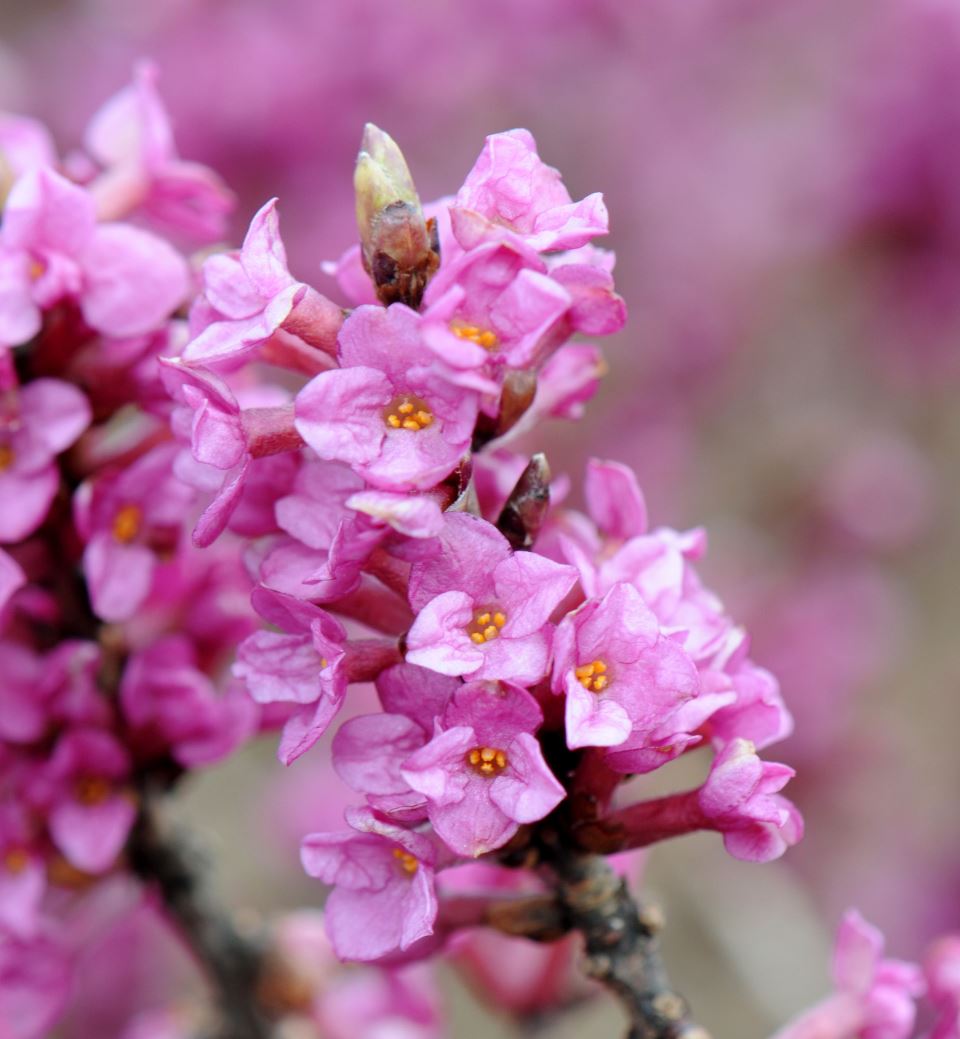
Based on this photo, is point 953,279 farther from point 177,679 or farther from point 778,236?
point 177,679

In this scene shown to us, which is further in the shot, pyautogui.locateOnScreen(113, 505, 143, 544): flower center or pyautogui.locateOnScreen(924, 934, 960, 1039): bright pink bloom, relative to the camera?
pyautogui.locateOnScreen(113, 505, 143, 544): flower center

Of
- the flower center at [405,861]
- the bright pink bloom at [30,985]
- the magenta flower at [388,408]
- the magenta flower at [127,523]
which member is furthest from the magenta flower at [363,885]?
the bright pink bloom at [30,985]

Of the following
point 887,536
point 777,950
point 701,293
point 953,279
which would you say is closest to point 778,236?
point 701,293

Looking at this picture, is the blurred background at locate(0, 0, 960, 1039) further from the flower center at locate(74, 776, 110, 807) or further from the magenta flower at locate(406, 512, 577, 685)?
Result: the magenta flower at locate(406, 512, 577, 685)

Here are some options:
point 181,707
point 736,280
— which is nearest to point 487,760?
point 181,707

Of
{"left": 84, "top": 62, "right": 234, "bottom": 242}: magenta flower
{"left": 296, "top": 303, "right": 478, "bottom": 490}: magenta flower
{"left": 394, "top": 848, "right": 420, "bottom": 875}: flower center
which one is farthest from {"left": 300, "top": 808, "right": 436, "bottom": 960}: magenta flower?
{"left": 84, "top": 62, "right": 234, "bottom": 242}: magenta flower

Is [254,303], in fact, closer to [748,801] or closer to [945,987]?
[748,801]
